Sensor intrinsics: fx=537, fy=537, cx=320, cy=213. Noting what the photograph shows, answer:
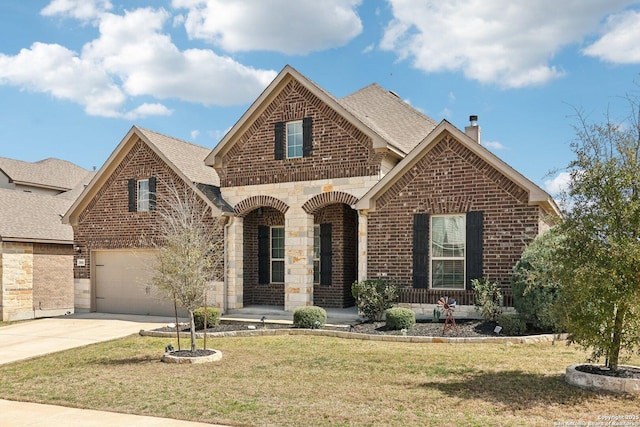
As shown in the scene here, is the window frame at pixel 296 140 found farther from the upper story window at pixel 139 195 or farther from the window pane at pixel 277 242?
the upper story window at pixel 139 195

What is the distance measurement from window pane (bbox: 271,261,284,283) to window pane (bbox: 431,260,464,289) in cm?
583

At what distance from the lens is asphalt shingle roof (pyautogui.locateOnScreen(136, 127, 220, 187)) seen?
1889 cm

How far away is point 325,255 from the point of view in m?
17.8

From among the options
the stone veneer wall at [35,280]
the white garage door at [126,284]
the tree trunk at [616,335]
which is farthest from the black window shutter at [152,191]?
the tree trunk at [616,335]

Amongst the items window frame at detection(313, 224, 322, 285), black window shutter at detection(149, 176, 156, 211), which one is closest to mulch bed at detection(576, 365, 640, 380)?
window frame at detection(313, 224, 322, 285)

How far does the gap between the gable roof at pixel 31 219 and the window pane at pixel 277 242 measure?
8.81 m

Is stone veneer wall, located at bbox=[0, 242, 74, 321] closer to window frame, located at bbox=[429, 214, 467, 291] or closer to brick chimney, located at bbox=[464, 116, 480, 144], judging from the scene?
window frame, located at bbox=[429, 214, 467, 291]

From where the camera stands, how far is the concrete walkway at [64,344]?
7.00 meters

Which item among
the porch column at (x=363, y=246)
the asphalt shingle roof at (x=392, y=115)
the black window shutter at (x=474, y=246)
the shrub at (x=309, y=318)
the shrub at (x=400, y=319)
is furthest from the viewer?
the asphalt shingle roof at (x=392, y=115)

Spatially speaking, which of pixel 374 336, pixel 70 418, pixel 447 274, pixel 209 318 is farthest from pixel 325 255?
pixel 70 418

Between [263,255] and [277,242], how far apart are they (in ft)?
2.18

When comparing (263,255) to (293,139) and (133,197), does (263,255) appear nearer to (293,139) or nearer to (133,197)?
(293,139)

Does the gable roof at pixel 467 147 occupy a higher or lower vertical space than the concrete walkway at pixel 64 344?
higher

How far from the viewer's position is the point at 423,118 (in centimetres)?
2125
